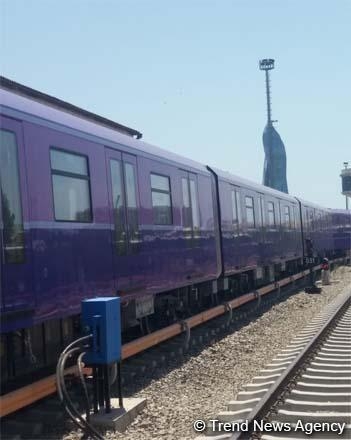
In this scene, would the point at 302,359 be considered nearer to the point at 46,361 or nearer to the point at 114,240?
the point at 114,240

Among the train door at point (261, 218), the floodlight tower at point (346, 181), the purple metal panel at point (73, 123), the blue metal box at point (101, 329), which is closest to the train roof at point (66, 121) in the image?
the purple metal panel at point (73, 123)

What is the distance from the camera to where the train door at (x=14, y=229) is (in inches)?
239

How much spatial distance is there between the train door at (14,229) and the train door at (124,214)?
7.34 feet

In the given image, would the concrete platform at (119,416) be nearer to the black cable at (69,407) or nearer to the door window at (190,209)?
the black cable at (69,407)

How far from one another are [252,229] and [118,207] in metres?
9.37

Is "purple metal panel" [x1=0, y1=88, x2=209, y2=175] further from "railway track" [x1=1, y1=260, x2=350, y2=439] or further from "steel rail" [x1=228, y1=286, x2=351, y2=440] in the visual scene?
"steel rail" [x1=228, y1=286, x2=351, y2=440]

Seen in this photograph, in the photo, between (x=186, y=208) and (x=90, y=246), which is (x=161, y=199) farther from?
(x=90, y=246)

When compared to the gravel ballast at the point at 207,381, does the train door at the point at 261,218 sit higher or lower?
Answer: higher

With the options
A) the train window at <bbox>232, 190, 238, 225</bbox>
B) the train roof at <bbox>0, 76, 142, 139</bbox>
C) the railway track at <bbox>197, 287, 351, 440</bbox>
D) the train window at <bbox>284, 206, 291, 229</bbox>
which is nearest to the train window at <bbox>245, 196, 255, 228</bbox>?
the train window at <bbox>232, 190, 238, 225</bbox>

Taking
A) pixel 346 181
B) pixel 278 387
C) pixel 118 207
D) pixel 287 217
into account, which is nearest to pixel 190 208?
pixel 118 207

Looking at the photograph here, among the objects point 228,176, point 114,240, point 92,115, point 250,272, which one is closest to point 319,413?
point 114,240

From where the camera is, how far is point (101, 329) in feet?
21.5

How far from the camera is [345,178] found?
84.9 metres

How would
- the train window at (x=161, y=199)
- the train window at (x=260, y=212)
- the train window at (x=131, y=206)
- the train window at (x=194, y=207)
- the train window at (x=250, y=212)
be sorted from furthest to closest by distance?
the train window at (x=260, y=212)
the train window at (x=250, y=212)
the train window at (x=194, y=207)
the train window at (x=161, y=199)
the train window at (x=131, y=206)
